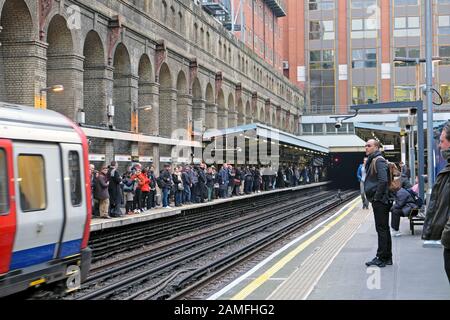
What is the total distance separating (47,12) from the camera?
22547 millimetres

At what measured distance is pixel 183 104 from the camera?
3862 cm

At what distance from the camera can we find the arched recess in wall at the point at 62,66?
2445cm

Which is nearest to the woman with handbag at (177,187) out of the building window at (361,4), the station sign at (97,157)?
the station sign at (97,157)

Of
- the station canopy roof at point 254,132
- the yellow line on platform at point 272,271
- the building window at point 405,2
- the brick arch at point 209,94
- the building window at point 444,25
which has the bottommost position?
the yellow line on platform at point 272,271

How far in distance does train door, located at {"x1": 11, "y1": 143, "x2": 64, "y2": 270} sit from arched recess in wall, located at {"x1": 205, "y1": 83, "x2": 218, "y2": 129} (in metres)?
35.4

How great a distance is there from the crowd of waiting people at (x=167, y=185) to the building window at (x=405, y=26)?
44.0 meters

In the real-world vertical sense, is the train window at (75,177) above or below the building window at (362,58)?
below

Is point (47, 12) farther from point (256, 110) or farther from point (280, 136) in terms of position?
point (256, 110)

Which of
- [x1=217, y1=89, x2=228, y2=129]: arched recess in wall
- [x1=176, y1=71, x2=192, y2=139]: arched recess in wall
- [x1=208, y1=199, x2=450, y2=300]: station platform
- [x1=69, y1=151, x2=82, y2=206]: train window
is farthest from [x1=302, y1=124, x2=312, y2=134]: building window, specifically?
[x1=69, y1=151, x2=82, y2=206]: train window

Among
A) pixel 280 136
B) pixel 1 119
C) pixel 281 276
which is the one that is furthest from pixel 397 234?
pixel 280 136

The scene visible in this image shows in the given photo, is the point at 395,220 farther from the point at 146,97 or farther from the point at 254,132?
the point at 146,97

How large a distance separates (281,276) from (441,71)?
70.6 metres

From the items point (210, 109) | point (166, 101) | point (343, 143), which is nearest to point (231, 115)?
point (210, 109)

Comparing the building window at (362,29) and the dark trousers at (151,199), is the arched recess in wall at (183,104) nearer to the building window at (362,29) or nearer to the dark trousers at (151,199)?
the dark trousers at (151,199)
